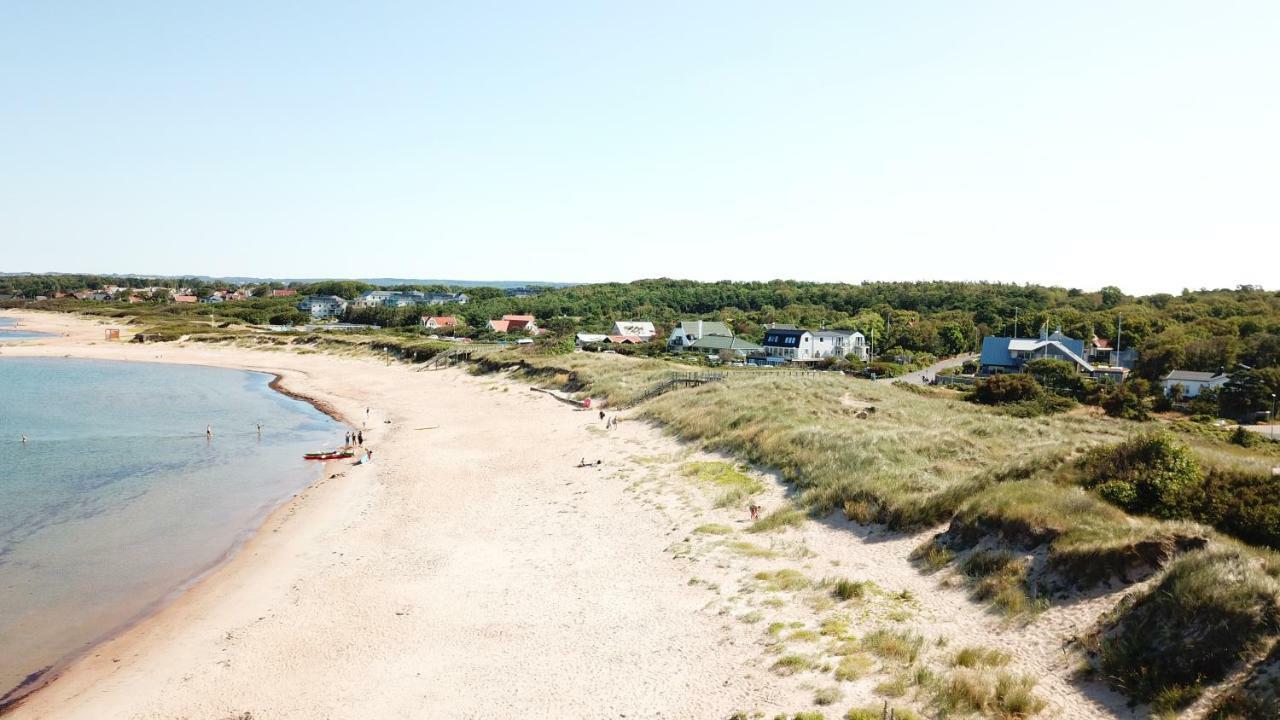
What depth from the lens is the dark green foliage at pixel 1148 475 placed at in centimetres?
1322

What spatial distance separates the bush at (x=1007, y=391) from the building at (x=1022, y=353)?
14.2m

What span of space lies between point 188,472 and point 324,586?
1555 cm

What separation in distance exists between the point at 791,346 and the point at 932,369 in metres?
12.6

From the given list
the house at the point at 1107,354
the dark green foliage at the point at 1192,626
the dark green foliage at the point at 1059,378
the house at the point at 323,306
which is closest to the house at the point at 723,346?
the dark green foliage at the point at 1059,378

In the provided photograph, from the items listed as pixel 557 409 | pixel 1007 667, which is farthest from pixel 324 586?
pixel 557 409

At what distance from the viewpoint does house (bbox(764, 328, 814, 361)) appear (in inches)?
2702

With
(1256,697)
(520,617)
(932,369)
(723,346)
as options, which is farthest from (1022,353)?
(1256,697)

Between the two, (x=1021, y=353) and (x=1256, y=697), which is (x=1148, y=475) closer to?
(x=1256, y=697)

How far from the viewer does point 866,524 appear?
16.9 m

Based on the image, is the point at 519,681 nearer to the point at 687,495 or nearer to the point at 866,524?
the point at 866,524

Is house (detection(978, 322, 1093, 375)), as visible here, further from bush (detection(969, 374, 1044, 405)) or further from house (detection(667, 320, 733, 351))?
house (detection(667, 320, 733, 351))

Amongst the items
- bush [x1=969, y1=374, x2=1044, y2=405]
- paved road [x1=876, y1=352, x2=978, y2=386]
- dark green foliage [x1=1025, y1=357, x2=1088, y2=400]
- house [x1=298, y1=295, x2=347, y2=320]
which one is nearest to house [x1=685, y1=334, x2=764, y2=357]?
paved road [x1=876, y1=352, x2=978, y2=386]

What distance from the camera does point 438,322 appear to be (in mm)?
105188

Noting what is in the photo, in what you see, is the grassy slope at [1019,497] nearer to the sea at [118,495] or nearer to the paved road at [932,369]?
the sea at [118,495]
